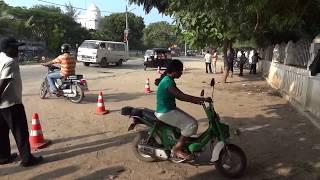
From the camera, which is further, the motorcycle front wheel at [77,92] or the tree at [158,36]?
the tree at [158,36]

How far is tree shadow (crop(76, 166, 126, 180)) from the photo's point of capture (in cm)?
577

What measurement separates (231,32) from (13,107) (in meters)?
12.9

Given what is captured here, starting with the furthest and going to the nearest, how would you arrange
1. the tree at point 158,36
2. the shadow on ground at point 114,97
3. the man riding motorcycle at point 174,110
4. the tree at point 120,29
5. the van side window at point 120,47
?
1. the tree at point 158,36
2. the tree at point 120,29
3. the van side window at point 120,47
4. the shadow on ground at point 114,97
5. the man riding motorcycle at point 174,110

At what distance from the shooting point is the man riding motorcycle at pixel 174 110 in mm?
5809

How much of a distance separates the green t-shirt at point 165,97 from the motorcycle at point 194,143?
0.22 m

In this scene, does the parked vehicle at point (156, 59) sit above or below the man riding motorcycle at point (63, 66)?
below

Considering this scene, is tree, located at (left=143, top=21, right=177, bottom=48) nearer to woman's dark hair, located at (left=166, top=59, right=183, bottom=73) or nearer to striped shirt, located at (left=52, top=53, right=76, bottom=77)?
striped shirt, located at (left=52, top=53, right=76, bottom=77)

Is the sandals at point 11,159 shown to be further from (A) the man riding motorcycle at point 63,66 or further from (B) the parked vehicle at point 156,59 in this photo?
(B) the parked vehicle at point 156,59

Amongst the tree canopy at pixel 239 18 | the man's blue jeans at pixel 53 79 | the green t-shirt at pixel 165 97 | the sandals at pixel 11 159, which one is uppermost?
the tree canopy at pixel 239 18

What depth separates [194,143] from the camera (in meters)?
5.85

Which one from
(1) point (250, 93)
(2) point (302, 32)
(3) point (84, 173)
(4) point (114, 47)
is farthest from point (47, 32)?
(3) point (84, 173)

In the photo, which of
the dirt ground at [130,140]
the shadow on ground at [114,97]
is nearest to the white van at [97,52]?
the shadow on ground at [114,97]

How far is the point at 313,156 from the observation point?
6883mm

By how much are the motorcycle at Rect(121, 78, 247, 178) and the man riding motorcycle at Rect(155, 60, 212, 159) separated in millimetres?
106
